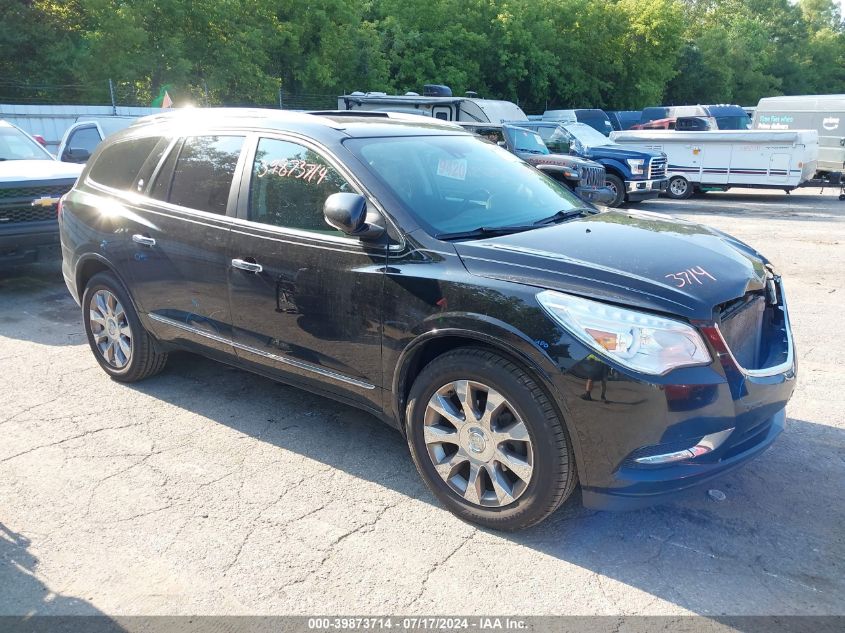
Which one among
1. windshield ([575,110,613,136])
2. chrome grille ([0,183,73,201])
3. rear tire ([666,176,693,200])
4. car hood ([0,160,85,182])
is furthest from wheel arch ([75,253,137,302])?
windshield ([575,110,613,136])

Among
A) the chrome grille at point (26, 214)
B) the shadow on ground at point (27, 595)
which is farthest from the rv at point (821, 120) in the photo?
the shadow on ground at point (27, 595)

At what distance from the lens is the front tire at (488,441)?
3.02 metres

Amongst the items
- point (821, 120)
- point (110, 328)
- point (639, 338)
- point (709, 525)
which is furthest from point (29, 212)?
point (821, 120)

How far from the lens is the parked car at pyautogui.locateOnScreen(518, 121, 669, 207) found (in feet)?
51.7

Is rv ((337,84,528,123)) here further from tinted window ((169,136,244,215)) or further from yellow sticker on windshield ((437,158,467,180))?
yellow sticker on windshield ((437,158,467,180))

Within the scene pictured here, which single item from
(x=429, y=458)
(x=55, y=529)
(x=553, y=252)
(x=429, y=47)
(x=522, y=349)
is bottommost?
(x=55, y=529)

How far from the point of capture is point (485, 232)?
3629 millimetres

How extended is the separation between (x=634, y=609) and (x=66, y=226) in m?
4.66

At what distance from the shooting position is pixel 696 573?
2.99 m

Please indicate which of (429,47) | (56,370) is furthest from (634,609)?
(429,47)

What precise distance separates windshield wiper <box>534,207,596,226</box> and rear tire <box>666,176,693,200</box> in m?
14.9

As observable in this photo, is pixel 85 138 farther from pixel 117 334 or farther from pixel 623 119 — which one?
pixel 623 119

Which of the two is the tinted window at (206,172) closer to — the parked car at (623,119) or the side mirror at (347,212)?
the side mirror at (347,212)

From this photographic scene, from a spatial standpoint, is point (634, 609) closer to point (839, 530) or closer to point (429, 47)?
point (839, 530)
